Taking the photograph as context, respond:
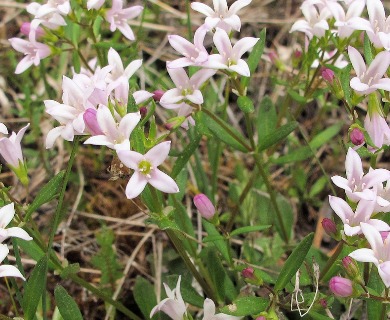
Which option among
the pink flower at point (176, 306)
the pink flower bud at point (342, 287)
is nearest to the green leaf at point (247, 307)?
the pink flower at point (176, 306)

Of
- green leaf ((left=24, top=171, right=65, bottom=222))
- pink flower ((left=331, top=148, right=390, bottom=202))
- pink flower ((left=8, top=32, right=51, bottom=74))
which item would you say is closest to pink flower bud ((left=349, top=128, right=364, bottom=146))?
pink flower ((left=331, top=148, right=390, bottom=202))

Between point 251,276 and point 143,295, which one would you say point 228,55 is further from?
point 143,295

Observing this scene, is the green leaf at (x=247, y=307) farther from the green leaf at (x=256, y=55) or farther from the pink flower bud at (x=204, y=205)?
the green leaf at (x=256, y=55)

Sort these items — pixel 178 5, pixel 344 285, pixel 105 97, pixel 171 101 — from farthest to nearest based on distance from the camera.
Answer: pixel 178 5 < pixel 171 101 < pixel 105 97 < pixel 344 285

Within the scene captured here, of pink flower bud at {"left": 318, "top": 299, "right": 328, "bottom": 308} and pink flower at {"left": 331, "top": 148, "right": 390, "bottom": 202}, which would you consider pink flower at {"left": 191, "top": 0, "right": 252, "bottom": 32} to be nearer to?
pink flower at {"left": 331, "top": 148, "right": 390, "bottom": 202}

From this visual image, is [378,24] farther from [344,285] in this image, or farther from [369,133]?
[344,285]

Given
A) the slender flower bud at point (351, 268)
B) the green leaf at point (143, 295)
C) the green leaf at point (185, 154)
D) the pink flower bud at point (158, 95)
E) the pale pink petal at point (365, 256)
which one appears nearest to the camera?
the pale pink petal at point (365, 256)

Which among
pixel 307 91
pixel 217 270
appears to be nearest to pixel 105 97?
pixel 217 270
